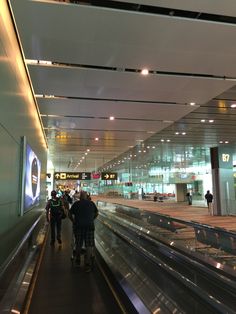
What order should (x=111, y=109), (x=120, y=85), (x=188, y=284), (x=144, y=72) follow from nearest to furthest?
(x=188, y=284)
(x=144, y=72)
(x=120, y=85)
(x=111, y=109)

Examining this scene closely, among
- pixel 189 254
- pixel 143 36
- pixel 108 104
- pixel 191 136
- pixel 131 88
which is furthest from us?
pixel 191 136

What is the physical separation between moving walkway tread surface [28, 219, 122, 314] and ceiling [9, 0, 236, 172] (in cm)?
470

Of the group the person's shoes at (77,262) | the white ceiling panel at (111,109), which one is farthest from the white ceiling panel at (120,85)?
the person's shoes at (77,262)

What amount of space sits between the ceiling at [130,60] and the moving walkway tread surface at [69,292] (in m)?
4.70

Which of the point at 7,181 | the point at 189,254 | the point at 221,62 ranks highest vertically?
the point at 221,62

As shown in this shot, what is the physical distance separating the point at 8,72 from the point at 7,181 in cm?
194

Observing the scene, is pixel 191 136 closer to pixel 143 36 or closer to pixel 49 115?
pixel 49 115

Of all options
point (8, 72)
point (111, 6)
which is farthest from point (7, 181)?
point (111, 6)

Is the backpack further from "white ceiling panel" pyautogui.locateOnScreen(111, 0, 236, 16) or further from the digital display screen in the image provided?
"white ceiling panel" pyautogui.locateOnScreen(111, 0, 236, 16)

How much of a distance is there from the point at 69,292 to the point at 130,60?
17.0 feet

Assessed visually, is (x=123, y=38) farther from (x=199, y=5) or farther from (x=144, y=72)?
(x=144, y=72)

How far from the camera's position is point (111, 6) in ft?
19.1

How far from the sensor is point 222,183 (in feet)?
71.7

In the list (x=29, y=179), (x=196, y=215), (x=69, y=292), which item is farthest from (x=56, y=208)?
(x=196, y=215)
